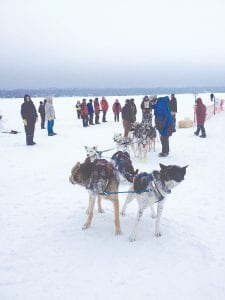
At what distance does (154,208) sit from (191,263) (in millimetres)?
1459

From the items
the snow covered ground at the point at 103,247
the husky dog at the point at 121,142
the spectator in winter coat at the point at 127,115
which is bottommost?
the snow covered ground at the point at 103,247

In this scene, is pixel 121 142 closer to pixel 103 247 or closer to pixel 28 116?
pixel 28 116

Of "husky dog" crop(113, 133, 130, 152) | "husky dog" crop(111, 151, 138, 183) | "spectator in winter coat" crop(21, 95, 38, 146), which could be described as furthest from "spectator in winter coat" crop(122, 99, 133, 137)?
"husky dog" crop(111, 151, 138, 183)

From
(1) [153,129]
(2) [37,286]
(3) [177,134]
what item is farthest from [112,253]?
(3) [177,134]

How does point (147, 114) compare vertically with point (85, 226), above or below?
above

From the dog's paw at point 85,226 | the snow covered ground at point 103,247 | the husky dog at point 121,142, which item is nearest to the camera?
the snow covered ground at point 103,247

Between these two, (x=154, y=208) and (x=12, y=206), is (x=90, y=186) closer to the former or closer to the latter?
(x=154, y=208)

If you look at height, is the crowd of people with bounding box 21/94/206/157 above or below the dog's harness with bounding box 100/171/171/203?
above

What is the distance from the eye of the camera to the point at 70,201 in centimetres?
596

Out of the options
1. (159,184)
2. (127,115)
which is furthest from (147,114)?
(159,184)

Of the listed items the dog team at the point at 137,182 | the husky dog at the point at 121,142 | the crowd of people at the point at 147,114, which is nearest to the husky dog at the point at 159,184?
the dog team at the point at 137,182

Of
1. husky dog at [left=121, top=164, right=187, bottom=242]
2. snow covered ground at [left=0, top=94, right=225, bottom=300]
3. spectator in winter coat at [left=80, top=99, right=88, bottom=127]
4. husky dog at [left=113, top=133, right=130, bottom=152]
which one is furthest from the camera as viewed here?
spectator in winter coat at [left=80, top=99, right=88, bottom=127]

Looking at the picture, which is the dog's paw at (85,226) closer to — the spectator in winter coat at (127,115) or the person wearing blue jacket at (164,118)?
the person wearing blue jacket at (164,118)

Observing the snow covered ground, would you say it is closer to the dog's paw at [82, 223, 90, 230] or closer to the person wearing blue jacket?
the dog's paw at [82, 223, 90, 230]
